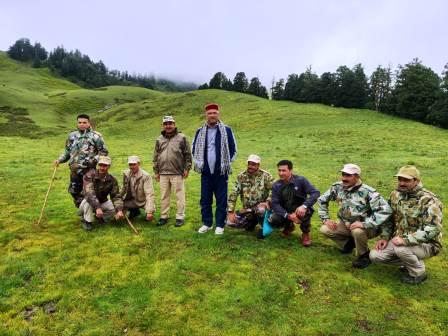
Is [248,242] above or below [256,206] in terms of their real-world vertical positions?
below

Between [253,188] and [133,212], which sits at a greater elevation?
[253,188]

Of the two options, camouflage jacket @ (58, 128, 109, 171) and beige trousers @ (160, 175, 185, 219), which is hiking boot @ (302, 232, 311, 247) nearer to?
beige trousers @ (160, 175, 185, 219)

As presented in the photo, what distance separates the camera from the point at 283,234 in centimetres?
1109

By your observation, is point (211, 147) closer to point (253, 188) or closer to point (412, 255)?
point (253, 188)

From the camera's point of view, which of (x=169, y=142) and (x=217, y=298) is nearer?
(x=217, y=298)

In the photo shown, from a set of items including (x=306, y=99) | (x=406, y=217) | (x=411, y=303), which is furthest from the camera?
(x=306, y=99)

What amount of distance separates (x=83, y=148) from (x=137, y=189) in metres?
2.02

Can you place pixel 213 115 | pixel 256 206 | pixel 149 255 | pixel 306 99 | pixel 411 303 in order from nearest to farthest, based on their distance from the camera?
pixel 411 303
pixel 149 255
pixel 213 115
pixel 256 206
pixel 306 99

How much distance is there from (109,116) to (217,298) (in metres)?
74.3

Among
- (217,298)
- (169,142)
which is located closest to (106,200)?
(169,142)

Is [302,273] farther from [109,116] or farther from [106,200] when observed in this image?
[109,116]

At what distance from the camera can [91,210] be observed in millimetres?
11234

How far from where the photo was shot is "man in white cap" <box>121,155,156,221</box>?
37.3 ft

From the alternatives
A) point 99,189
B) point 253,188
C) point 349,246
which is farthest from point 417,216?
point 99,189
